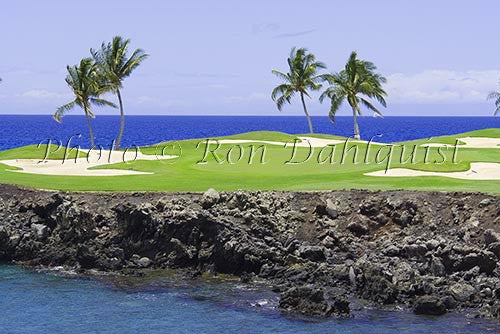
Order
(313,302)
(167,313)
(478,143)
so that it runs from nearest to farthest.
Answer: (313,302)
(167,313)
(478,143)

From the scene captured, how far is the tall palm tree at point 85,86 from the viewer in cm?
7300

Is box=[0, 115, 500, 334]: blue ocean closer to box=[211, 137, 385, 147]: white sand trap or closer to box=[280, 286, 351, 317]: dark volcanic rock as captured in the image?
box=[280, 286, 351, 317]: dark volcanic rock

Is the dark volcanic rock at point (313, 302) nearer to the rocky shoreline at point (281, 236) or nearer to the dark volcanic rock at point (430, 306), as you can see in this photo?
the rocky shoreline at point (281, 236)

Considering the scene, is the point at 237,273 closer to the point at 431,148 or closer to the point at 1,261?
the point at 1,261

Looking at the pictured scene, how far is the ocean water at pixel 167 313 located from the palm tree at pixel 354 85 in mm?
52063

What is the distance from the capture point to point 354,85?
80812 millimetres

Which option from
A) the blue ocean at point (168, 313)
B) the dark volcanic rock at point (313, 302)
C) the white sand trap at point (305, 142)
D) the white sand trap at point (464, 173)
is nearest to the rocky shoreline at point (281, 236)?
the dark volcanic rock at point (313, 302)

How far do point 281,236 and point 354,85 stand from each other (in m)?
47.7

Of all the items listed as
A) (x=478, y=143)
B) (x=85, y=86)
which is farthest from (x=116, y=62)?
(x=478, y=143)

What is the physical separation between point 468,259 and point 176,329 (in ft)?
39.5

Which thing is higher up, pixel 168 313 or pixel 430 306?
pixel 430 306

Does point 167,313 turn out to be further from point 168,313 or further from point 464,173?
point 464,173

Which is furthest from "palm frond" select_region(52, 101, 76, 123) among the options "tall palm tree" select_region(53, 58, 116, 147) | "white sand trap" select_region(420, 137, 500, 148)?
"white sand trap" select_region(420, 137, 500, 148)

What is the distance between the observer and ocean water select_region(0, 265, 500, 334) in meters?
25.9
